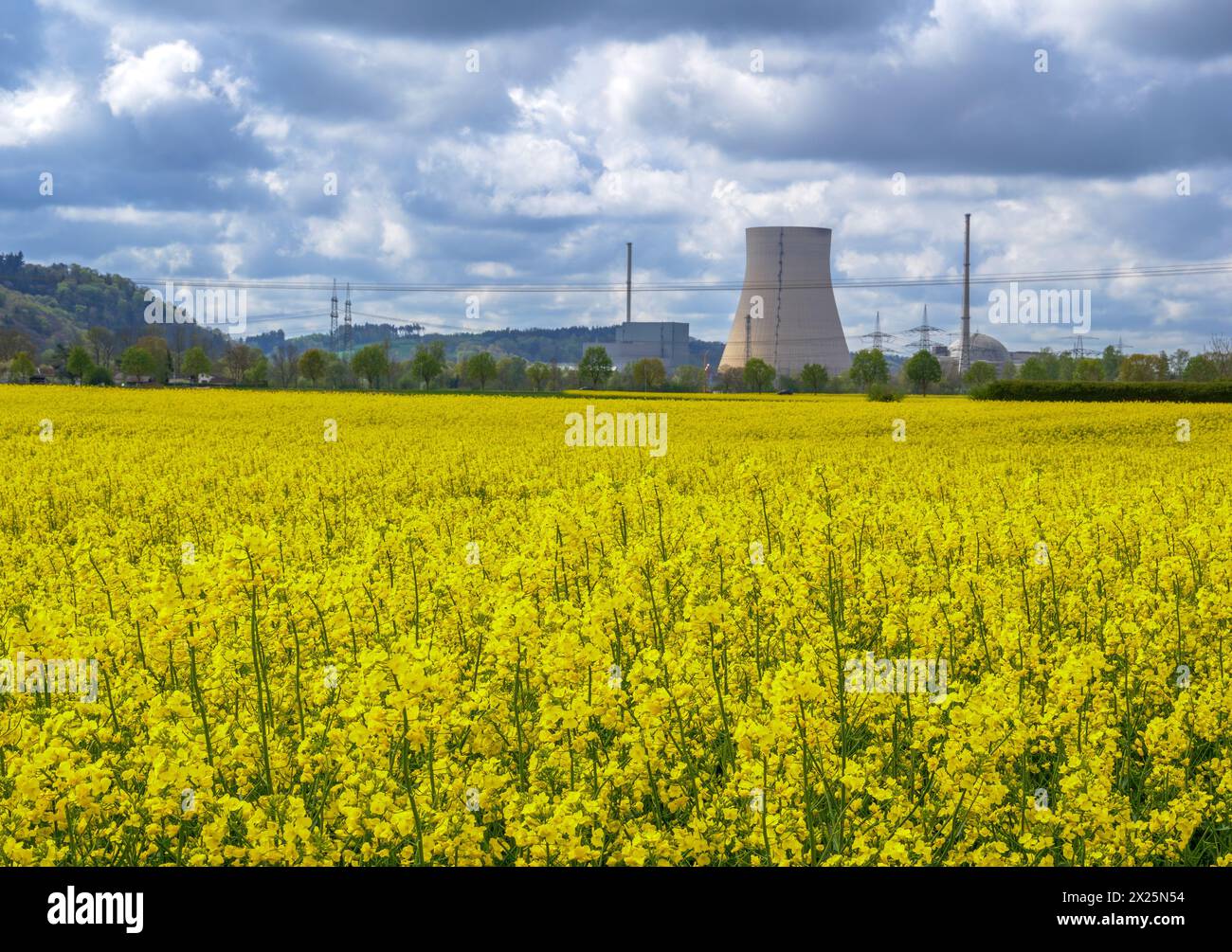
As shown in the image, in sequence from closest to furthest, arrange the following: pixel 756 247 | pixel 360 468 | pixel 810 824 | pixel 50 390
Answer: pixel 810 824 < pixel 360 468 < pixel 50 390 < pixel 756 247

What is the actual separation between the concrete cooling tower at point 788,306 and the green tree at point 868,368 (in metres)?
1.68

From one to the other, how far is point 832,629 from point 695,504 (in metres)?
5.20

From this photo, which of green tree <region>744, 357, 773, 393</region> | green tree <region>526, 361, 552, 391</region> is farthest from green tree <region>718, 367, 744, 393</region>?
green tree <region>526, 361, 552, 391</region>

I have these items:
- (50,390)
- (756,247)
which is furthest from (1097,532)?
(756,247)

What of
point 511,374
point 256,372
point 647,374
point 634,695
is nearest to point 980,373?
point 647,374

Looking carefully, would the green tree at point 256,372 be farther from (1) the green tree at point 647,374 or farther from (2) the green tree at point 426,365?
(1) the green tree at point 647,374

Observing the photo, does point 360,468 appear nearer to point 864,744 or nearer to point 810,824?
point 864,744

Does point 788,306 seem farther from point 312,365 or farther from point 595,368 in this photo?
point 312,365

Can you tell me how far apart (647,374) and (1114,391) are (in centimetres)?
5405

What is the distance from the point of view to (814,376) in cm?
8694

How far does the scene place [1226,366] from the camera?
81125 millimetres

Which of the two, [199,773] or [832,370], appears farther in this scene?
[832,370]

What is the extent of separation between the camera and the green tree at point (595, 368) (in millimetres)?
88625

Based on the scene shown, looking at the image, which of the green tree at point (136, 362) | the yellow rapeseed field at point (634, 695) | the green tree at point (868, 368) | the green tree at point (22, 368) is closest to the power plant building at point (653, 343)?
the green tree at point (868, 368)
